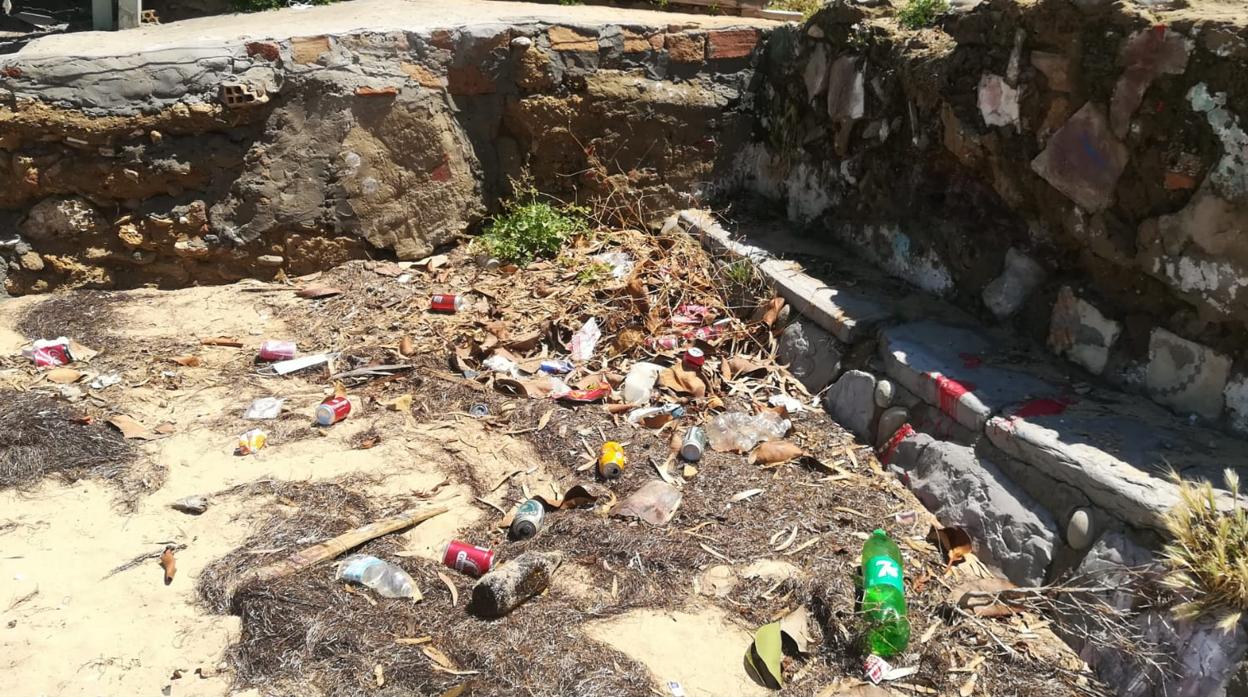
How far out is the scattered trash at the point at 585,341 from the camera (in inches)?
180

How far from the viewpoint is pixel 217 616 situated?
9.61 feet

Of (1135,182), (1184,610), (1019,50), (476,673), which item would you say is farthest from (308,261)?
(1184,610)

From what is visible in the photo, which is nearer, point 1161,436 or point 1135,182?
point 1161,436

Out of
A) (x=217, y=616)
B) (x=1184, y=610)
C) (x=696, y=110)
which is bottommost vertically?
(x=217, y=616)

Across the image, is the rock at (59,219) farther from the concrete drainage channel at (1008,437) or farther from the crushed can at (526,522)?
the concrete drainage channel at (1008,437)

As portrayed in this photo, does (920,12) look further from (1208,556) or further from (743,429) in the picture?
(1208,556)

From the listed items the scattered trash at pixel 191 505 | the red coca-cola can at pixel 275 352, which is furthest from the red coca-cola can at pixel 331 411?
the scattered trash at pixel 191 505

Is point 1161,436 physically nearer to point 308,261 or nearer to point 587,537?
point 587,537

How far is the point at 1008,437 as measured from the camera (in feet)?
10.7

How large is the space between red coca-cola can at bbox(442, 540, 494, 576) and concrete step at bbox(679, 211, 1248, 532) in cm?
164

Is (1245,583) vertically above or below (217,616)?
above

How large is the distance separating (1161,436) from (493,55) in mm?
3603

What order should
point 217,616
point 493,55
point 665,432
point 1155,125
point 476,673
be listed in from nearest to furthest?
point 476,673 → point 217,616 → point 1155,125 → point 665,432 → point 493,55

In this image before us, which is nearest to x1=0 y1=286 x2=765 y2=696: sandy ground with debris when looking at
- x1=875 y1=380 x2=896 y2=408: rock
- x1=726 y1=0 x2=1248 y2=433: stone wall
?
x1=875 y1=380 x2=896 y2=408: rock
